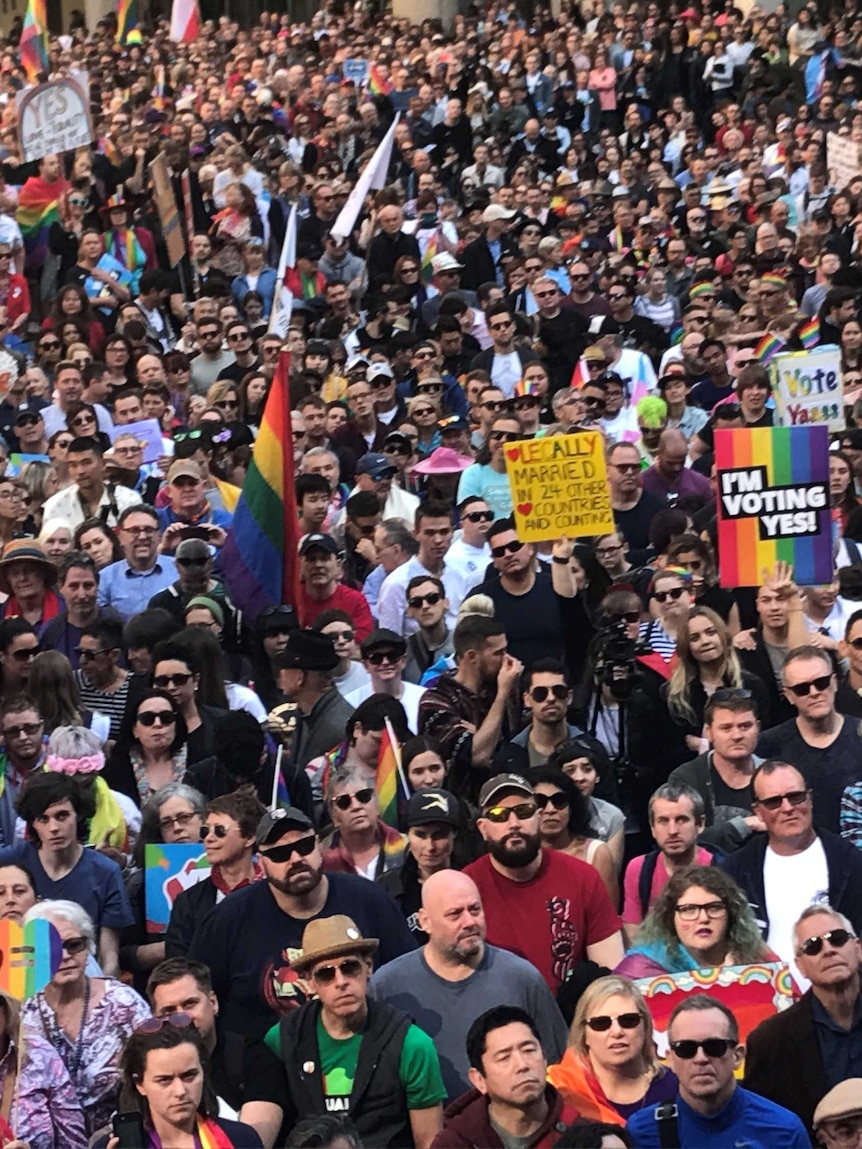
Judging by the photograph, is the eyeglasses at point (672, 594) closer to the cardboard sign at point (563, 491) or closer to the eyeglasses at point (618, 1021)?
the cardboard sign at point (563, 491)

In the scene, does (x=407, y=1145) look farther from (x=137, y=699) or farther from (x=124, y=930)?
(x=137, y=699)

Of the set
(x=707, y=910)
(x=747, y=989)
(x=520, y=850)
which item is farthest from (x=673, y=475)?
(x=747, y=989)

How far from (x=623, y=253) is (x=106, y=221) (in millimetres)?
3795

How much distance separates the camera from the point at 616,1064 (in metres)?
6.64

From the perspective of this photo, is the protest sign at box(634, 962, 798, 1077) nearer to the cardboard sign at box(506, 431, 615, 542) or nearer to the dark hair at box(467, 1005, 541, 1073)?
the dark hair at box(467, 1005, 541, 1073)

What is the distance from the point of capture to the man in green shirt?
6.87 metres

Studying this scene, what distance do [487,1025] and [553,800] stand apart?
6.21 ft

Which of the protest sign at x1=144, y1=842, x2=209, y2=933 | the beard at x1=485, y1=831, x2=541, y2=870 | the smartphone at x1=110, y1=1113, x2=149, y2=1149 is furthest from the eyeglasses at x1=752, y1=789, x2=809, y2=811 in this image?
the smartphone at x1=110, y1=1113, x2=149, y2=1149

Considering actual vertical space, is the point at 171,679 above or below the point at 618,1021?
above

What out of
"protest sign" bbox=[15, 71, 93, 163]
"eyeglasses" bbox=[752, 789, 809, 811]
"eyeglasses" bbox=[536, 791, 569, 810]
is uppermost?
"protest sign" bbox=[15, 71, 93, 163]

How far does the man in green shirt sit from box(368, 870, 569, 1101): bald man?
207 millimetres

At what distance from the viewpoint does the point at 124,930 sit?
866 centimetres

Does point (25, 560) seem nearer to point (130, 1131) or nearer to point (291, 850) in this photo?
point (291, 850)

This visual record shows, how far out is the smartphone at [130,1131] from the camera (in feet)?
21.1
